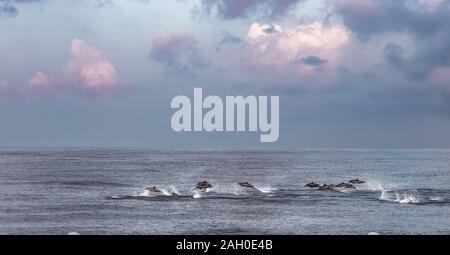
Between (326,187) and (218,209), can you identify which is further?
(326,187)

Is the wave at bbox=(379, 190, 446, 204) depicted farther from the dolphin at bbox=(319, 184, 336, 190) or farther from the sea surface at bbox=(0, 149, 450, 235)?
the dolphin at bbox=(319, 184, 336, 190)

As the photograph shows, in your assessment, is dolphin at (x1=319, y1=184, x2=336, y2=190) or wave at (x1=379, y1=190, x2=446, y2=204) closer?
wave at (x1=379, y1=190, x2=446, y2=204)

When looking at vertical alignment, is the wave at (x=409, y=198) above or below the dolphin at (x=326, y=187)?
below

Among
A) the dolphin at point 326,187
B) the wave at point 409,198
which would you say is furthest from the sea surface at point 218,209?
the dolphin at point 326,187

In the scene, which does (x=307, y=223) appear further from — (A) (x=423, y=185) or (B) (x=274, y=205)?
(A) (x=423, y=185)


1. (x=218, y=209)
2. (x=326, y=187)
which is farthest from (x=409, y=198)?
(x=218, y=209)

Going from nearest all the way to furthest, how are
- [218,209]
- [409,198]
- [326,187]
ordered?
[218,209] < [409,198] < [326,187]

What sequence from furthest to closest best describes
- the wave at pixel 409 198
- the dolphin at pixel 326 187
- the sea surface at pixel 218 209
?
1. the dolphin at pixel 326 187
2. the wave at pixel 409 198
3. the sea surface at pixel 218 209

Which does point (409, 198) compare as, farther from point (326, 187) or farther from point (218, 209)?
point (218, 209)

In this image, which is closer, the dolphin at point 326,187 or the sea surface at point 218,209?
the sea surface at point 218,209

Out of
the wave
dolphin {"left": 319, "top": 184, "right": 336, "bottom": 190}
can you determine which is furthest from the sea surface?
dolphin {"left": 319, "top": 184, "right": 336, "bottom": 190}

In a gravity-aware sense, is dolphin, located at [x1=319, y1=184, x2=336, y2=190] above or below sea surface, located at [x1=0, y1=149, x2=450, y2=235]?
above

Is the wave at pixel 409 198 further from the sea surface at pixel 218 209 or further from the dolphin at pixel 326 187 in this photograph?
the dolphin at pixel 326 187

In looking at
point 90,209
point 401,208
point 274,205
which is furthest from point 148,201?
point 401,208
